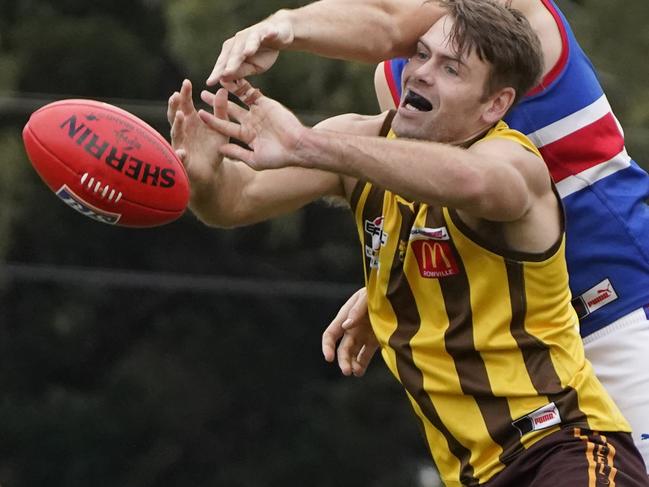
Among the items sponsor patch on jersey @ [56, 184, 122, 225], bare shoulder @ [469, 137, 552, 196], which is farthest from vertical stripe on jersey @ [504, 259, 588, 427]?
sponsor patch on jersey @ [56, 184, 122, 225]

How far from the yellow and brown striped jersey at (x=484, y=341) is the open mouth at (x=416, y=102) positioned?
222 millimetres

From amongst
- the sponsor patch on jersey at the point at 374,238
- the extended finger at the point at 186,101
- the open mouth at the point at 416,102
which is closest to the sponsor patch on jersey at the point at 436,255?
→ the sponsor patch on jersey at the point at 374,238

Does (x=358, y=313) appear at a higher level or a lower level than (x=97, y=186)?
lower

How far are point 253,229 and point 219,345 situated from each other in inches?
48.2

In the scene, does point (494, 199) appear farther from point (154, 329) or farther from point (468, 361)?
point (154, 329)

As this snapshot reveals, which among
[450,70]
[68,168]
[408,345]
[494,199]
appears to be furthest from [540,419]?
[68,168]

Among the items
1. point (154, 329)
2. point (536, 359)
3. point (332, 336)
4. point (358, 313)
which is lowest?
point (154, 329)

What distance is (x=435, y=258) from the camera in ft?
16.6

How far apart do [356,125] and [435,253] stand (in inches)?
25.6

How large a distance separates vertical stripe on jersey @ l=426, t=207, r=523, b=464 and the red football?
2.71 feet

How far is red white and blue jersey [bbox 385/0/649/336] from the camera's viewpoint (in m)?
5.42

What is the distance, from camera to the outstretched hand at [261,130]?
4.69m

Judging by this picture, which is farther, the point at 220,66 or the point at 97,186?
the point at 97,186

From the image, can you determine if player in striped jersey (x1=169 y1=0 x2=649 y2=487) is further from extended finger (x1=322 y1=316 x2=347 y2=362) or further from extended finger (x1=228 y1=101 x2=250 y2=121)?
extended finger (x1=322 y1=316 x2=347 y2=362)
